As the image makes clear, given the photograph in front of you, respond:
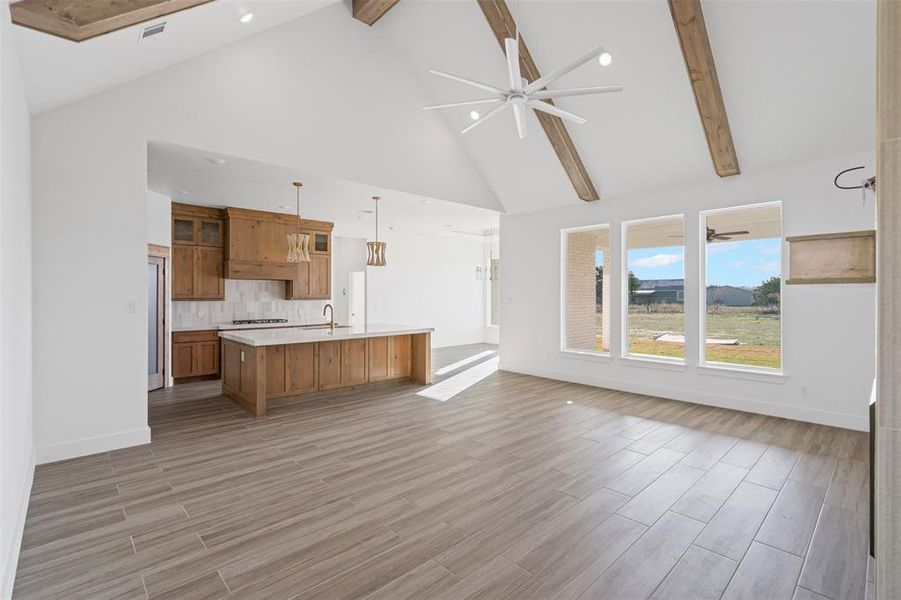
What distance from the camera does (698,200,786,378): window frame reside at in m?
4.85

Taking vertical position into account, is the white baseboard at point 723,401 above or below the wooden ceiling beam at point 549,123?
below

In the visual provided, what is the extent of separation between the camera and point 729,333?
5395 mm

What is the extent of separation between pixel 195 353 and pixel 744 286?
7.96 metres

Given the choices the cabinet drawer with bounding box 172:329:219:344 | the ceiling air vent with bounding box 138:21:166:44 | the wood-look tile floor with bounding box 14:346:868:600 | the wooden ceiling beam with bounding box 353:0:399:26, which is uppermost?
the wooden ceiling beam with bounding box 353:0:399:26

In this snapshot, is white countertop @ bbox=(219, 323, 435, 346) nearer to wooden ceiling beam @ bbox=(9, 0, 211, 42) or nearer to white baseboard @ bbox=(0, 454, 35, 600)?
white baseboard @ bbox=(0, 454, 35, 600)

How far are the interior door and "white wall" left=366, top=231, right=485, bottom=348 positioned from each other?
4097 millimetres

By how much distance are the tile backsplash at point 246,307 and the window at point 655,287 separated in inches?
226

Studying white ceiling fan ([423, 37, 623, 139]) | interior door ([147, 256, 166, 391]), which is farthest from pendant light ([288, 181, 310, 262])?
white ceiling fan ([423, 37, 623, 139])

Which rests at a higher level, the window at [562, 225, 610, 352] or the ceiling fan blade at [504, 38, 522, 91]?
the ceiling fan blade at [504, 38, 522, 91]

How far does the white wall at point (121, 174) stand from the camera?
3.58 metres

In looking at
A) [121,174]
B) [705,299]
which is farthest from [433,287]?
[121,174]

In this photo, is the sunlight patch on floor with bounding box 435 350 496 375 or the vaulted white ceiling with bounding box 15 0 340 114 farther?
the sunlight patch on floor with bounding box 435 350 496 375

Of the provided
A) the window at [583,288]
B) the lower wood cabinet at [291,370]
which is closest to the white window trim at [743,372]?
the window at [583,288]

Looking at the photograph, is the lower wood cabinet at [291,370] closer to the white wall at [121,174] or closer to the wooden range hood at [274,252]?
the white wall at [121,174]
